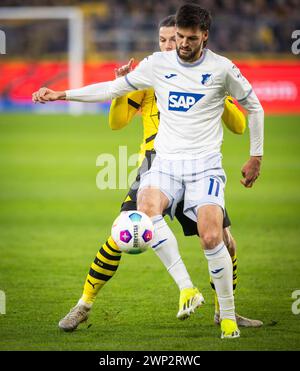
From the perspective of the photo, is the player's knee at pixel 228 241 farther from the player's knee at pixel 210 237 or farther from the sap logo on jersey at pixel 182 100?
the sap logo on jersey at pixel 182 100

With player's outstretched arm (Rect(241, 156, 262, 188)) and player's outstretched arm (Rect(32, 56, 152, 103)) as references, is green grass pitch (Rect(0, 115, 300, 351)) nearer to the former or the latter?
player's outstretched arm (Rect(241, 156, 262, 188))

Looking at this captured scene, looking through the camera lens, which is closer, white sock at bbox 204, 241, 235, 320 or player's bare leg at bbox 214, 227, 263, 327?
white sock at bbox 204, 241, 235, 320

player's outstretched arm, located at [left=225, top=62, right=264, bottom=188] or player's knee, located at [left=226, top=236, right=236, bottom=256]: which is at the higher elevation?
player's outstretched arm, located at [left=225, top=62, right=264, bottom=188]

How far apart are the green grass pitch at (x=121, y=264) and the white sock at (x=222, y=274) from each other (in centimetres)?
24

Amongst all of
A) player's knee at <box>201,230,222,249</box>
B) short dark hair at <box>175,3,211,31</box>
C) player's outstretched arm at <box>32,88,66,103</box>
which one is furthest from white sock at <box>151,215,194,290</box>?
short dark hair at <box>175,3,211,31</box>

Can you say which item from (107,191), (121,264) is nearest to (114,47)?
(107,191)

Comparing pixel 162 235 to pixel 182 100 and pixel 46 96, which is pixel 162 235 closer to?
pixel 182 100

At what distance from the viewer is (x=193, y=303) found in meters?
5.97

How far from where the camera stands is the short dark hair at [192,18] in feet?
19.9

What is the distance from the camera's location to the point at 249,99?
20.5ft

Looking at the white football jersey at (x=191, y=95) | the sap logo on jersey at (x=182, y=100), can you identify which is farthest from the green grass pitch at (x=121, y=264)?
the sap logo on jersey at (x=182, y=100)

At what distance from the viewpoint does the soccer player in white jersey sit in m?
6.12

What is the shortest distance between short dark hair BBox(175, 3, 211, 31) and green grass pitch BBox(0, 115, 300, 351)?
2.20 meters
